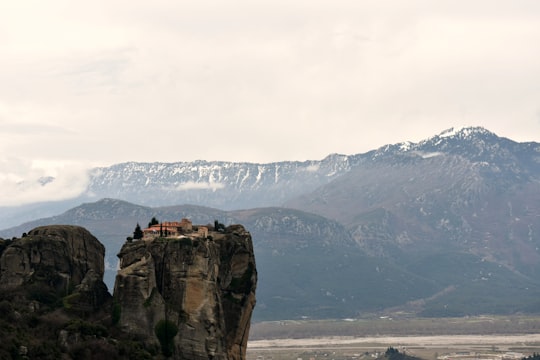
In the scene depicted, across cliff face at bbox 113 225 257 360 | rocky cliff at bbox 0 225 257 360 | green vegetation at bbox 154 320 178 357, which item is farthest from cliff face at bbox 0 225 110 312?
green vegetation at bbox 154 320 178 357

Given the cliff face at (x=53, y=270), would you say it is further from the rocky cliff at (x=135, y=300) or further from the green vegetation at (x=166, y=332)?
the green vegetation at (x=166, y=332)

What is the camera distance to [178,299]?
511 ft

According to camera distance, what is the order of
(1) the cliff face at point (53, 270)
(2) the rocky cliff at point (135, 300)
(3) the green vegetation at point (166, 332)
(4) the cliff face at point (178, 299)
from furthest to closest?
(1) the cliff face at point (53, 270), (4) the cliff face at point (178, 299), (3) the green vegetation at point (166, 332), (2) the rocky cliff at point (135, 300)

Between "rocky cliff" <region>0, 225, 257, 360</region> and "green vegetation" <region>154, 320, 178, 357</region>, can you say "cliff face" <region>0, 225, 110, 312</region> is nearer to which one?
"rocky cliff" <region>0, 225, 257, 360</region>

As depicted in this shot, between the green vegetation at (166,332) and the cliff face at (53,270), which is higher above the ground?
the cliff face at (53,270)

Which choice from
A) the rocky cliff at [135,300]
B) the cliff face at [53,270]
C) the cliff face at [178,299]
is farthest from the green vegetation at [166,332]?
the cliff face at [53,270]

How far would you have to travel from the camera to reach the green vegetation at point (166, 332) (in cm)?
15385

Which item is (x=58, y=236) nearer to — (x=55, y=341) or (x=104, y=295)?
(x=104, y=295)

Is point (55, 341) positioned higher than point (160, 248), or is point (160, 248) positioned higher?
point (160, 248)

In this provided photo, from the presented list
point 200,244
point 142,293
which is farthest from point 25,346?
point 200,244

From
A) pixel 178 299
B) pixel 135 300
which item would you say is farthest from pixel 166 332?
pixel 135 300

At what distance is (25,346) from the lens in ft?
472

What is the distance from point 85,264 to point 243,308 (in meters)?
25.4

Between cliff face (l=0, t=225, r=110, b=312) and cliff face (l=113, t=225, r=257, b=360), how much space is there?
21.6ft
